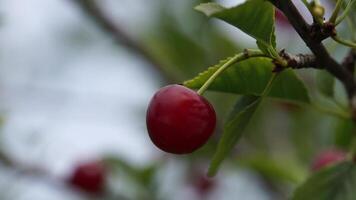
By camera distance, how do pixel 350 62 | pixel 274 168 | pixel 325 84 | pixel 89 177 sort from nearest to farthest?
pixel 350 62, pixel 325 84, pixel 274 168, pixel 89 177

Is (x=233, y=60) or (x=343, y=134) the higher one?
(x=233, y=60)

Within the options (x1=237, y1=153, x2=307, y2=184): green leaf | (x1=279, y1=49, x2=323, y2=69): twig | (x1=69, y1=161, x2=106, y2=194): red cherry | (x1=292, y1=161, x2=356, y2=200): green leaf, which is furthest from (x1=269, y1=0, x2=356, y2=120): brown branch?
(x1=69, y1=161, x2=106, y2=194): red cherry

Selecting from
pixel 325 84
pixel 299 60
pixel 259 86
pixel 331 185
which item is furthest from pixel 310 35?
pixel 325 84

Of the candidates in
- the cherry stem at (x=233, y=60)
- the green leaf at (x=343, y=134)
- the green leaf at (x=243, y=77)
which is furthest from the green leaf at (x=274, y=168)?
the cherry stem at (x=233, y=60)

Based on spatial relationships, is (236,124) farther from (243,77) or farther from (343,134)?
(343,134)

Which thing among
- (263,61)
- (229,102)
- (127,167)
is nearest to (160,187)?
(127,167)

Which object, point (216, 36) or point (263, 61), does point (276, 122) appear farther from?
point (263, 61)

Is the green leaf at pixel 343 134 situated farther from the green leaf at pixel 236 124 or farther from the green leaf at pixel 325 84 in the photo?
the green leaf at pixel 236 124
